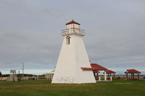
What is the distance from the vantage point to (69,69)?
34875 millimetres

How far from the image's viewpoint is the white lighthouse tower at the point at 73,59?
34.5 metres

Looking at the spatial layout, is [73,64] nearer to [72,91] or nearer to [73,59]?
[73,59]

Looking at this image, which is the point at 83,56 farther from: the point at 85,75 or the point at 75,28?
the point at 75,28

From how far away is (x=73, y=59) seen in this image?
3481cm

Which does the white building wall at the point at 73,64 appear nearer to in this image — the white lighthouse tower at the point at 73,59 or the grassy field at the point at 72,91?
the white lighthouse tower at the point at 73,59

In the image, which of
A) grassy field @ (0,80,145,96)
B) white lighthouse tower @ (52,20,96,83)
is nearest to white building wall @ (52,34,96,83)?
white lighthouse tower @ (52,20,96,83)

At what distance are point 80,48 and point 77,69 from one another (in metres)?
5.24

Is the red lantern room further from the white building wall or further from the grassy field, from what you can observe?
the grassy field

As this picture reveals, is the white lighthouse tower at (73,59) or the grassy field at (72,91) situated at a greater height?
the white lighthouse tower at (73,59)

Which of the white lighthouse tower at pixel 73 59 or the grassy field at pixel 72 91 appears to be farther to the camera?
the white lighthouse tower at pixel 73 59

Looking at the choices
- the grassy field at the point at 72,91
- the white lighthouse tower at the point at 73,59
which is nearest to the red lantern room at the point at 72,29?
the white lighthouse tower at the point at 73,59

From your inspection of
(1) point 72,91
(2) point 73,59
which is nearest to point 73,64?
(2) point 73,59

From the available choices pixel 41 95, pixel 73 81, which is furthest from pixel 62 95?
pixel 73 81

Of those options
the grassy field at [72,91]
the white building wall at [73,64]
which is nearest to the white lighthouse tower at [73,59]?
the white building wall at [73,64]
